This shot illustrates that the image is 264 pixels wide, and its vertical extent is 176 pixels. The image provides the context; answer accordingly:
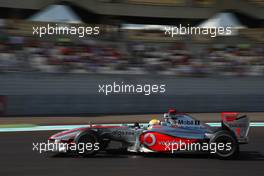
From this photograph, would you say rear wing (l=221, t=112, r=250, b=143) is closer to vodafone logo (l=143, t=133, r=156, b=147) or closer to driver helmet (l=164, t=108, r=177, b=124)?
driver helmet (l=164, t=108, r=177, b=124)

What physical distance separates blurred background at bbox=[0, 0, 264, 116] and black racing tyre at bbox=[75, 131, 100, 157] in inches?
332

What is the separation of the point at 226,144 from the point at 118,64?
10.1m

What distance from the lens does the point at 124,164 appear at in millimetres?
7543

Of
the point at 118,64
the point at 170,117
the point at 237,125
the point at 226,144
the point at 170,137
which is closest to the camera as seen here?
the point at 226,144

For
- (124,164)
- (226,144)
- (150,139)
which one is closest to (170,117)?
(150,139)

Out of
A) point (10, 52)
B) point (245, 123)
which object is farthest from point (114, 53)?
point (245, 123)

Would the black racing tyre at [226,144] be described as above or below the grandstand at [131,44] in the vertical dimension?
below

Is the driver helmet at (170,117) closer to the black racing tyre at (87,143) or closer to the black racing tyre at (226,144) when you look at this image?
the black racing tyre at (226,144)

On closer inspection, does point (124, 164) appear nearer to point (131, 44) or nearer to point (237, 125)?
point (237, 125)

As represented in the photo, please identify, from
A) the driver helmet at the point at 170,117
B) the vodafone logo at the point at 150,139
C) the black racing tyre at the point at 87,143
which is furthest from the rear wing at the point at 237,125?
the black racing tyre at the point at 87,143

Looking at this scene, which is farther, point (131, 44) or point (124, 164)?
point (131, 44)

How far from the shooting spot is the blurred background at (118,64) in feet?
53.6

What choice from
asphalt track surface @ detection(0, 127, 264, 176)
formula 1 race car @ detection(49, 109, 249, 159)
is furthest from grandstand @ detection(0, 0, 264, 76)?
formula 1 race car @ detection(49, 109, 249, 159)

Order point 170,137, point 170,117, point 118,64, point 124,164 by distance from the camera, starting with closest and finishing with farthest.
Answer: point 124,164, point 170,137, point 170,117, point 118,64
